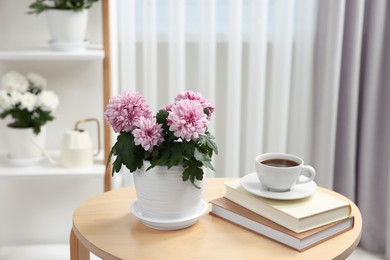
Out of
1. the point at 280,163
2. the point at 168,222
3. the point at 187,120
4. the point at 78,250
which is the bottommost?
the point at 78,250

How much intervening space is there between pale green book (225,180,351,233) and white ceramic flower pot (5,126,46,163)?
0.95 metres

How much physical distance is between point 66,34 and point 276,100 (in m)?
0.81

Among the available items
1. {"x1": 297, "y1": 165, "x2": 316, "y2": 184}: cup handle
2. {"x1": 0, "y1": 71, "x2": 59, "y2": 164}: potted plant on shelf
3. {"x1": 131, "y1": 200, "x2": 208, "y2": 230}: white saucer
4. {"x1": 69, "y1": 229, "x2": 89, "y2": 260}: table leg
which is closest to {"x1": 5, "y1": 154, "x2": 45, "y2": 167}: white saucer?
{"x1": 0, "y1": 71, "x2": 59, "y2": 164}: potted plant on shelf

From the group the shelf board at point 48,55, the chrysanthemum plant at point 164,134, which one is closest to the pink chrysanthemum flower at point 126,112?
the chrysanthemum plant at point 164,134

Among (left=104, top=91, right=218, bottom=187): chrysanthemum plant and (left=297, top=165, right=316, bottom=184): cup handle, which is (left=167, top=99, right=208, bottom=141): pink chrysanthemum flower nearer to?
(left=104, top=91, right=218, bottom=187): chrysanthemum plant

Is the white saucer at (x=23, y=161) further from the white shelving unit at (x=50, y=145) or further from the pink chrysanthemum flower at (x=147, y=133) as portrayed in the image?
the pink chrysanthemum flower at (x=147, y=133)

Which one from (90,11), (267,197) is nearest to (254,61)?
(90,11)

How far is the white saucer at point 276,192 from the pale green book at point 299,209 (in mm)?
11

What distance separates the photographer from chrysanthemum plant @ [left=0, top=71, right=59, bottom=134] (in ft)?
6.08

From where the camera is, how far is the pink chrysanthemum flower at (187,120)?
1.06 meters

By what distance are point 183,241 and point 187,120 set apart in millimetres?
244

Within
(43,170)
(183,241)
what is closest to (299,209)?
(183,241)

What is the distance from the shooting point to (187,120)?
1.07 metres

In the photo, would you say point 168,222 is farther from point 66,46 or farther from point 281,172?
point 66,46
